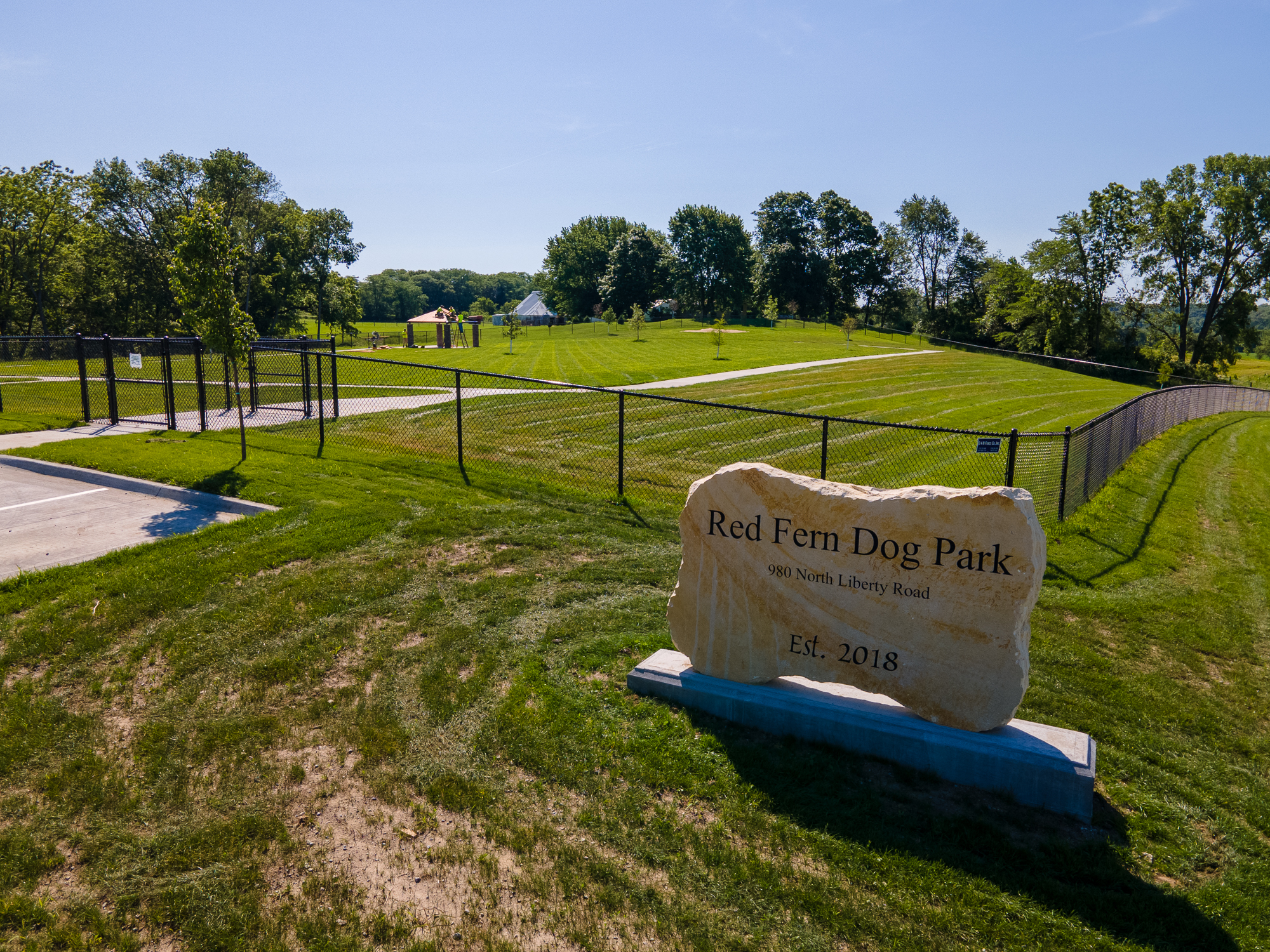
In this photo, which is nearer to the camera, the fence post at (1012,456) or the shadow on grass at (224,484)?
the fence post at (1012,456)

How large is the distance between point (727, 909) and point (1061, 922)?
1606 mm

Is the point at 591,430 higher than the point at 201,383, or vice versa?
the point at 201,383

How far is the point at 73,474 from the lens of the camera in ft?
37.7

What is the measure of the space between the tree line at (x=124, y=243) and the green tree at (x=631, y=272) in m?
31.7

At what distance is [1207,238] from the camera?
52.3 m

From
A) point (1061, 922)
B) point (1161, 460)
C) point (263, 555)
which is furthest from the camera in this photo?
point (1161, 460)

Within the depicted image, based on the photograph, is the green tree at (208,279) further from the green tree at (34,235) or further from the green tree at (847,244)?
the green tree at (847,244)

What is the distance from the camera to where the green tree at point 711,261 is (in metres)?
81.7

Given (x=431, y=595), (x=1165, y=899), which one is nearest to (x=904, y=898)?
(x=1165, y=899)

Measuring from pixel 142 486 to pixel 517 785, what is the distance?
9.20 m

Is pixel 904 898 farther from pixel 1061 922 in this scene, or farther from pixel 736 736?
pixel 736 736

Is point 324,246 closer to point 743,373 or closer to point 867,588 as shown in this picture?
point 743,373

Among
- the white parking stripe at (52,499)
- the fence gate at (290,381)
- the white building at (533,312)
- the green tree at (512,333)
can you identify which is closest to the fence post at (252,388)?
the fence gate at (290,381)

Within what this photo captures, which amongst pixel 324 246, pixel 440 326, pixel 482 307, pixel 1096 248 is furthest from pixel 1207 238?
pixel 482 307
